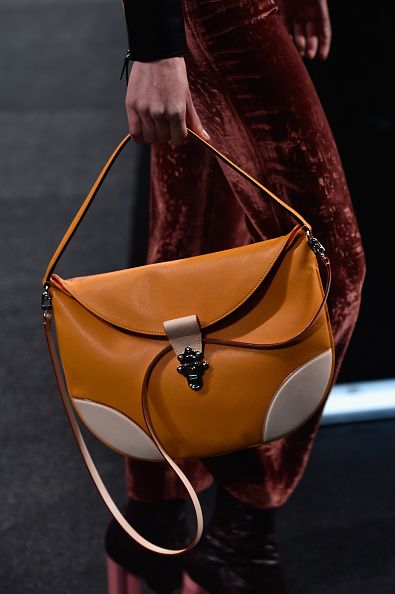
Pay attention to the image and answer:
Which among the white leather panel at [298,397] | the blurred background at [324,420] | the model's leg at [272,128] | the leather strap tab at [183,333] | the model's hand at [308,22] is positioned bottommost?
the blurred background at [324,420]

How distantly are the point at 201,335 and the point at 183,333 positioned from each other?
0.02 metres

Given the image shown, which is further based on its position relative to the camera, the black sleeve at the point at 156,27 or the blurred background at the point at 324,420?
the blurred background at the point at 324,420

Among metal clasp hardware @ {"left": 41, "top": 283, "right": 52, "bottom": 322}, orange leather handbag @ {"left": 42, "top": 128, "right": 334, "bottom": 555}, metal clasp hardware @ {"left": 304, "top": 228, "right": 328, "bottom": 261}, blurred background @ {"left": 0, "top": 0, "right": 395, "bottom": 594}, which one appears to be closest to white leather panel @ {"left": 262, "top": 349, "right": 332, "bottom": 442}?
orange leather handbag @ {"left": 42, "top": 128, "right": 334, "bottom": 555}

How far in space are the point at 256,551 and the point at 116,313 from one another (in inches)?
16.7

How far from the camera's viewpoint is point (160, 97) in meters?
0.91

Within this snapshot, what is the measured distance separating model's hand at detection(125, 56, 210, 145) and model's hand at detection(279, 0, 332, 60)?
36 centimetres

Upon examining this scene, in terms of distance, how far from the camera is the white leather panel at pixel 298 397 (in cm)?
96

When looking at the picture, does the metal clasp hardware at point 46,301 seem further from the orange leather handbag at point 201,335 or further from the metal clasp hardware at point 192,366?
the metal clasp hardware at point 192,366

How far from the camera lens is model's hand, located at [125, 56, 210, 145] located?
904mm

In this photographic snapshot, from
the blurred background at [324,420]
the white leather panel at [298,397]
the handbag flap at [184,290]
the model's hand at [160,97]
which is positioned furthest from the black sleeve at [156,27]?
the blurred background at [324,420]

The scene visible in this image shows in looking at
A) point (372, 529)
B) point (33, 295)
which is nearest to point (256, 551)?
point (372, 529)

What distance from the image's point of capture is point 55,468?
1545 millimetres

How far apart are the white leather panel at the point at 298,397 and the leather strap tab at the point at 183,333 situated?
0.33 feet

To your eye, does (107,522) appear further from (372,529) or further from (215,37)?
(215,37)
